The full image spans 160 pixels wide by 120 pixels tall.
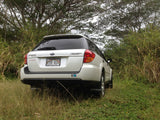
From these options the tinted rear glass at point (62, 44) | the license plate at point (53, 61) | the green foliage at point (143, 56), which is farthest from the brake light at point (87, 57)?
the green foliage at point (143, 56)

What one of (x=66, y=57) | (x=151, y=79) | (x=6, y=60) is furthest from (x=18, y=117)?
(x=151, y=79)

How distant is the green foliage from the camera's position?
221 inches

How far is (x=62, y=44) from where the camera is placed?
3188mm

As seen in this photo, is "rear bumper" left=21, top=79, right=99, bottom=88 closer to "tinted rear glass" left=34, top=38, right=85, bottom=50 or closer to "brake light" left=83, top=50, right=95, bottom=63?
"brake light" left=83, top=50, right=95, bottom=63

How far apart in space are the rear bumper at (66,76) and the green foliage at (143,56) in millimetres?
3511

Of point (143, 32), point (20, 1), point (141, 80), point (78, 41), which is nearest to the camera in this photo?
point (78, 41)

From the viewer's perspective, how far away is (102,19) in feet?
Result: 45.0

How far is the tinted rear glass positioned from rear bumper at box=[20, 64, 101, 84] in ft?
1.75

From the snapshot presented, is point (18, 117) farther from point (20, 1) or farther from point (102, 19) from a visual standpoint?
point (102, 19)

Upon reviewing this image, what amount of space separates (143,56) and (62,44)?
13.6ft

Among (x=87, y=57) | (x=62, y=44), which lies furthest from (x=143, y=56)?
(x=62, y=44)

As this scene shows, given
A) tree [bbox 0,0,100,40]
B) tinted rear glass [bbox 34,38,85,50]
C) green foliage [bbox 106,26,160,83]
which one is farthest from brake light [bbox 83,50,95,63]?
tree [bbox 0,0,100,40]

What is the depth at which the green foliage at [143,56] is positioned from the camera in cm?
561

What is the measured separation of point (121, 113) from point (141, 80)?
145 inches
